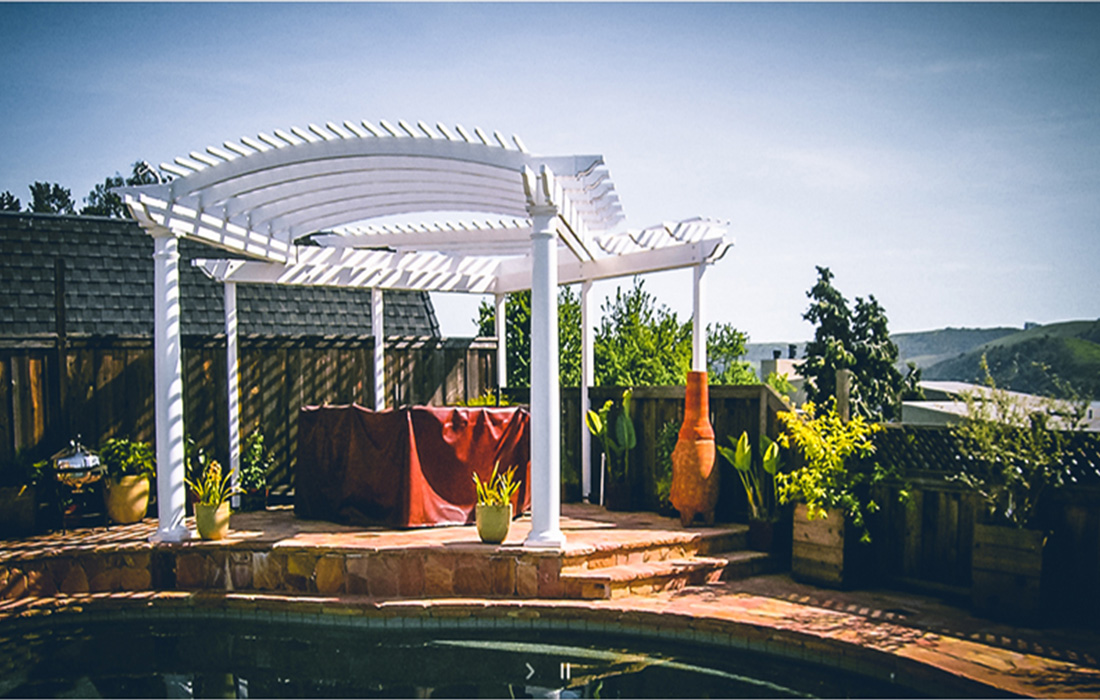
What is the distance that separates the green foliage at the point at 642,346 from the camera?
17.7m

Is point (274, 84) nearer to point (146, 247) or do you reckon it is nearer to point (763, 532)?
point (146, 247)

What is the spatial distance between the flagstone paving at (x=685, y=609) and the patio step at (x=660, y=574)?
0.27ft

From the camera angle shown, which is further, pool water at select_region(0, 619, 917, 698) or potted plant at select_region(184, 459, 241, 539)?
potted plant at select_region(184, 459, 241, 539)

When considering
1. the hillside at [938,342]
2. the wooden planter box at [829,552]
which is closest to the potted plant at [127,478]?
the wooden planter box at [829,552]

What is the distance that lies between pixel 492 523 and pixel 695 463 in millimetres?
2214

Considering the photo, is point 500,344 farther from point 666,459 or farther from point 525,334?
point 525,334

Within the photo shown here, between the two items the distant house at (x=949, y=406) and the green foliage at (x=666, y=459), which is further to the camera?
the green foliage at (x=666, y=459)

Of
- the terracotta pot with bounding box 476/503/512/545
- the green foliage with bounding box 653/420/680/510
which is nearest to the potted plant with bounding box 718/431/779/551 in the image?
the green foliage with bounding box 653/420/680/510

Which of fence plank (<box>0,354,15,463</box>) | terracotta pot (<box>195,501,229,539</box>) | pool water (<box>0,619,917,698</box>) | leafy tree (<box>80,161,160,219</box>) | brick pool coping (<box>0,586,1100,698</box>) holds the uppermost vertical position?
leafy tree (<box>80,161,160,219</box>)

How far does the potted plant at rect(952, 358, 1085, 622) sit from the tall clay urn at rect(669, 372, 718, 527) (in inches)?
91.1

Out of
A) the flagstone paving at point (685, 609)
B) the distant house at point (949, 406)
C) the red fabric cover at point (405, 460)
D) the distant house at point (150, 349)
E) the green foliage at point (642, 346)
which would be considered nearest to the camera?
the flagstone paving at point (685, 609)

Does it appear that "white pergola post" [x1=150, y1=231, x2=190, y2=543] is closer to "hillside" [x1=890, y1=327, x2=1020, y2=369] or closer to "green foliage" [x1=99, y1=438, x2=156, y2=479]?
"green foliage" [x1=99, y1=438, x2=156, y2=479]

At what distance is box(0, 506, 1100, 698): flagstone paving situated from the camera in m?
4.55

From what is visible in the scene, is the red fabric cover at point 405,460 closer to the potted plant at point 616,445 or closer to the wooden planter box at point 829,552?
the potted plant at point 616,445
